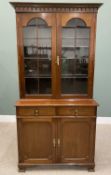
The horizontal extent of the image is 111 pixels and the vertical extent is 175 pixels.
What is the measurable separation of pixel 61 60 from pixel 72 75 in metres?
0.23

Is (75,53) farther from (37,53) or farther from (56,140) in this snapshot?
(56,140)

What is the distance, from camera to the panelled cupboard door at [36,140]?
7.86ft

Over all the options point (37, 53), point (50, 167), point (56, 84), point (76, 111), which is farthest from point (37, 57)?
point (50, 167)

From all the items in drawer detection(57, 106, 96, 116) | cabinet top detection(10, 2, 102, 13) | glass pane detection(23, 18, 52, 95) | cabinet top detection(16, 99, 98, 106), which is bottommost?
drawer detection(57, 106, 96, 116)

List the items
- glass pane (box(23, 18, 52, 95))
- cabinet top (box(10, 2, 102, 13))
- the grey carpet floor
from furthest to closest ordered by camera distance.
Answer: the grey carpet floor, glass pane (box(23, 18, 52, 95)), cabinet top (box(10, 2, 102, 13))

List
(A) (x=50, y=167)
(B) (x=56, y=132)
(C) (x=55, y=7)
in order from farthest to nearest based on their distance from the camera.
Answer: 1. (A) (x=50, y=167)
2. (B) (x=56, y=132)
3. (C) (x=55, y=7)

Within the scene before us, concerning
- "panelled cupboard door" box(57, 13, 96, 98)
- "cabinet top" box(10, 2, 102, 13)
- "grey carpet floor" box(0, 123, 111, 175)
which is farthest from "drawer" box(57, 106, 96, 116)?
"cabinet top" box(10, 2, 102, 13)

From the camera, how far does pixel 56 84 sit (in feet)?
8.20

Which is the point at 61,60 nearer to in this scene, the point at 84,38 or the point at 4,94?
the point at 84,38

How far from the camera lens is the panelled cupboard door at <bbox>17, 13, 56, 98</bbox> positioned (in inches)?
92.5

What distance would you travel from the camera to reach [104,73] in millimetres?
3816

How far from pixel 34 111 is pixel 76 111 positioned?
0.48m

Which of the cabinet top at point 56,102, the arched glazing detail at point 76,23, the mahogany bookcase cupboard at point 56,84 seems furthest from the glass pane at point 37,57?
the arched glazing detail at point 76,23

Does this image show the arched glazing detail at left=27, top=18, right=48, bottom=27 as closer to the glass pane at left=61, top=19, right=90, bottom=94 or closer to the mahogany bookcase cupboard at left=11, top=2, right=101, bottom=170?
the mahogany bookcase cupboard at left=11, top=2, right=101, bottom=170
